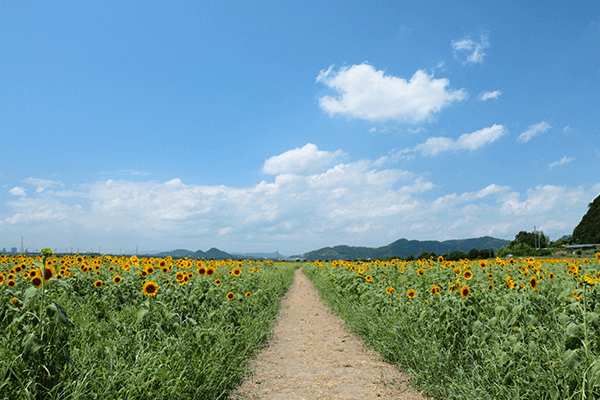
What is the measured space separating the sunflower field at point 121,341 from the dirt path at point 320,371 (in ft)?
1.19

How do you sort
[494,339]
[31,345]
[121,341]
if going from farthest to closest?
[121,341], [494,339], [31,345]

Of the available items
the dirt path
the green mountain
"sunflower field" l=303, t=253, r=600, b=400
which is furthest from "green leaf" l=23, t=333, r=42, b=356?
the green mountain

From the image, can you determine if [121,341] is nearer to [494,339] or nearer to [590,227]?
[494,339]

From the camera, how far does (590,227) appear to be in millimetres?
98188

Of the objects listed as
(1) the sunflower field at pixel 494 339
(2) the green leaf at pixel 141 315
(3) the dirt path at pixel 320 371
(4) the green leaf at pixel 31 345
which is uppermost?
(4) the green leaf at pixel 31 345

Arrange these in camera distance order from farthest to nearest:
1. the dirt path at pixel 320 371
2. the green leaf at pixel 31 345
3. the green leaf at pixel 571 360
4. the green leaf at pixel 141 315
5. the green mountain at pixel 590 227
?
1. the green mountain at pixel 590 227
2. the dirt path at pixel 320 371
3. the green leaf at pixel 141 315
4. the green leaf at pixel 571 360
5. the green leaf at pixel 31 345

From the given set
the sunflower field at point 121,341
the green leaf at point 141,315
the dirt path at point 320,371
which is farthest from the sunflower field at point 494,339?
the green leaf at point 141,315

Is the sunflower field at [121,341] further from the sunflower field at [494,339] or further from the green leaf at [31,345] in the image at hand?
the sunflower field at [494,339]

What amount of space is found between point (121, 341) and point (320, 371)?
9.90ft

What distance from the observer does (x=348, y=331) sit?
7.71 metres

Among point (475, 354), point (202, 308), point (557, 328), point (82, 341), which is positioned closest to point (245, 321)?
point (202, 308)

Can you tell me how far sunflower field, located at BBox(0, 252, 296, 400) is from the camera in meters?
2.74

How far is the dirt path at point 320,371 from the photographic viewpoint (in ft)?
14.5

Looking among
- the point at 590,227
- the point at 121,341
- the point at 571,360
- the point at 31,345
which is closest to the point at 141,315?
the point at 121,341
